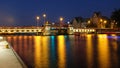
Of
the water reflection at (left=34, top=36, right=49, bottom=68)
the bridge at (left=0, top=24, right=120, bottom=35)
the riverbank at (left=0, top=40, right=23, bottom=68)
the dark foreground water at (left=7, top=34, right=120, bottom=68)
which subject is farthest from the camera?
the bridge at (left=0, top=24, right=120, bottom=35)

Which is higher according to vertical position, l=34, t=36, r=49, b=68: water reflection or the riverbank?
the riverbank

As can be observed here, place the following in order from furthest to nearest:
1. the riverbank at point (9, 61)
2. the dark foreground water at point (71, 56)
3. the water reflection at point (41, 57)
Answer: the dark foreground water at point (71, 56) < the water reflection at point (41, 57) < the riverbank at point (9, 61)

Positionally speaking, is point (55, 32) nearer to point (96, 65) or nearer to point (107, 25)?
point (107, 25)

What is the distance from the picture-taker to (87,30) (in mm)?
151875

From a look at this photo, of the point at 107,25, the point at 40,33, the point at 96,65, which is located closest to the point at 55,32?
the point at 40,33

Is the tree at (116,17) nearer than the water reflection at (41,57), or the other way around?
the water reflection at (41,57)

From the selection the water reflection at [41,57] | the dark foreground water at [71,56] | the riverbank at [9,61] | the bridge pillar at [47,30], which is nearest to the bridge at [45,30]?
the bridge pillar at [47,30]

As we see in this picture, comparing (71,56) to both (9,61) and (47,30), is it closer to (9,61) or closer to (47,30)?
(9,61)

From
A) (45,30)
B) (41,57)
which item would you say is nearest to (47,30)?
(45,30)

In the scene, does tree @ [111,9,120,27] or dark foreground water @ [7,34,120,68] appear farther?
tree @ [111,9,120,27]

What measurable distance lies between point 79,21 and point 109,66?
166m

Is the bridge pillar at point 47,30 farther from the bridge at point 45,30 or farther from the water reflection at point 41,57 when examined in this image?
the water reflection at point 41,57

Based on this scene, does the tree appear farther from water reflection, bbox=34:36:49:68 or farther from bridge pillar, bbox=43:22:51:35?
water reflection, bbox=34:36:49:68

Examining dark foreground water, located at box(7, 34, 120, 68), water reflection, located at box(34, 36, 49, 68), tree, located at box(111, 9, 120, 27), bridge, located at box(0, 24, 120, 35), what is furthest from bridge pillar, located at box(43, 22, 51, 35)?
A: water reflection, located at box(34, 36, 49, 68)
